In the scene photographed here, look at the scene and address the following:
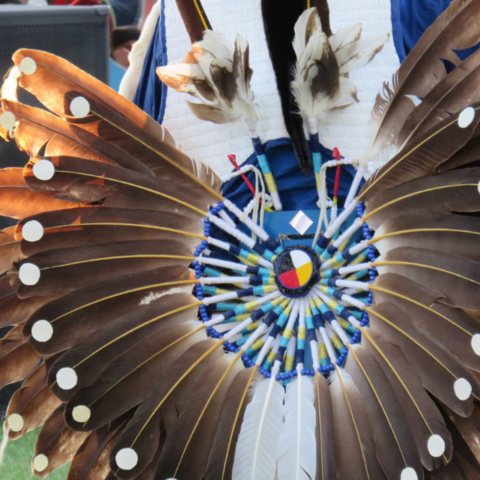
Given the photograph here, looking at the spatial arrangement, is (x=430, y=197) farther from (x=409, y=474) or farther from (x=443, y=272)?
(x=409, y=474)

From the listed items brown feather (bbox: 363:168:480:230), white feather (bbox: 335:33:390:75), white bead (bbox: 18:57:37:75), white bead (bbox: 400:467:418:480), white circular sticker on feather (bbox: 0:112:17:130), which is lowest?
white bead (bbox: 400:467:418:480)

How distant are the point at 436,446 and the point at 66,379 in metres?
0.50

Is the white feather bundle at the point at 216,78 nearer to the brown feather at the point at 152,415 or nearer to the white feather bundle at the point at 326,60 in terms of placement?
the white feather bundle at the point at 326,60

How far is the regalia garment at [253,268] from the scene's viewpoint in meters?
0.83

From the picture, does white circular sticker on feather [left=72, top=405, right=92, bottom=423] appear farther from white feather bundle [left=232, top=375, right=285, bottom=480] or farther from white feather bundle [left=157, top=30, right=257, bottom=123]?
white feather bundle [left=157, top=30, right=257, bottom=123]

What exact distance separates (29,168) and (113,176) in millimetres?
127

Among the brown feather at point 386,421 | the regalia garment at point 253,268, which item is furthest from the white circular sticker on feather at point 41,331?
the brown feather at point 386,421

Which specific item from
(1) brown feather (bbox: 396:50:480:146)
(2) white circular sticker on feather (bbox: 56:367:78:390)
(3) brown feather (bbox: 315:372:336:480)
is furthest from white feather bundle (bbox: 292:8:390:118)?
(2) white circular sticker on feather (bbox: 56:367:78:390)

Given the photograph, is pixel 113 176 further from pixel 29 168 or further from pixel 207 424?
pixel 207 424

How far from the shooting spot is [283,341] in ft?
3.15

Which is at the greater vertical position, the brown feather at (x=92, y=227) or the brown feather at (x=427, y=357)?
the brown feather at (x=92, y=227)

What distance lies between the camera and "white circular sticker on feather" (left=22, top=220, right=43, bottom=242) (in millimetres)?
920

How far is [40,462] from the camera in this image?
93cm

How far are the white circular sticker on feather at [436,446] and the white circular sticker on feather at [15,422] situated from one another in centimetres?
59
